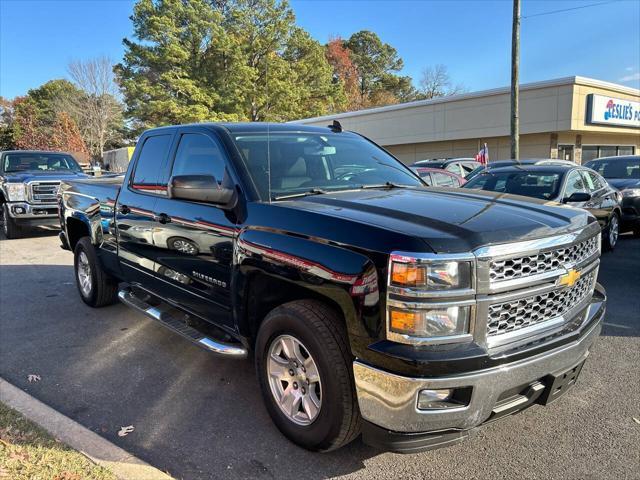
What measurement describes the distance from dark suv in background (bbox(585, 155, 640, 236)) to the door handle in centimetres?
953

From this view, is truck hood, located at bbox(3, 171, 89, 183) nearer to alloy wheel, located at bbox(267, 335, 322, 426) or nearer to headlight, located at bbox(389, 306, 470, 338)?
alloy wheel, located at bbox(267, 335, 322, 426)

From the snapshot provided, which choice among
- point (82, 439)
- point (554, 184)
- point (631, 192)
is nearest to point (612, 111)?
point (631, 192)

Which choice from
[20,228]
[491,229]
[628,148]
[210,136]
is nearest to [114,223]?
[210,136]

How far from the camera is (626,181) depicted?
10.5 m

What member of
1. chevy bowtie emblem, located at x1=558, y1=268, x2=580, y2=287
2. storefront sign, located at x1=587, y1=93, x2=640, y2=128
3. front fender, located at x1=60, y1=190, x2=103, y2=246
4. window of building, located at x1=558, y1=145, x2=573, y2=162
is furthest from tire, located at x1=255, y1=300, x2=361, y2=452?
window of building, located at x1=558, y1=145, x2=573, y2=162

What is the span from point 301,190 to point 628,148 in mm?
30421

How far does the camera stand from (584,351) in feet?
9.07

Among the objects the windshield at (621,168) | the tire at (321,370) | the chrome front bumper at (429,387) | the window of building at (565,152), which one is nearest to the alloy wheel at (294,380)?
the tire at (321,370)

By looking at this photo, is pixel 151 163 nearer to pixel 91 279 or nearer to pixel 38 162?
pixel 91 279

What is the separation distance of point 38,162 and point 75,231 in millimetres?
8029

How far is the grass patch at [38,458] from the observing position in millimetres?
2547

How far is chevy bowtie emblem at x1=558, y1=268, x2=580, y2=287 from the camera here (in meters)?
2.62

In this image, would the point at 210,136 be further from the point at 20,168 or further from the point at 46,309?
the point at 20,168

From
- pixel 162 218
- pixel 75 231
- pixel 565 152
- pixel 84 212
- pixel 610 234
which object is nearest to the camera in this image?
pixel 162 218
